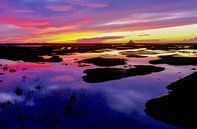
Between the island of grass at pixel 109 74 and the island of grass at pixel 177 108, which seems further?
the island of grass at pixel 109 74

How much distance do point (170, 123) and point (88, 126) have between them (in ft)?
17.4

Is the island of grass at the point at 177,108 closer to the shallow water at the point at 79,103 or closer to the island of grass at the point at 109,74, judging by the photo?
the shallow water at the point at 79,103

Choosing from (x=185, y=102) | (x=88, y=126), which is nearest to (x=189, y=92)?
(x=185, y=102)

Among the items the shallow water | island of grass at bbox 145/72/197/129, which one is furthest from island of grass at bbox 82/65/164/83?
island of grass at bbox 145/72/197/129

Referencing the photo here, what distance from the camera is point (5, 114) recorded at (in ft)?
69.3

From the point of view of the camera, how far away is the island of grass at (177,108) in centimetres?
1908

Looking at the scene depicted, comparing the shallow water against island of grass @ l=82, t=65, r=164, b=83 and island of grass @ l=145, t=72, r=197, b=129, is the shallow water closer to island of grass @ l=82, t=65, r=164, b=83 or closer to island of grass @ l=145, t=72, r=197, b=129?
island of grass @ l=145, t=72, r=197, b=129

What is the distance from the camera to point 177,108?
69.3 feet

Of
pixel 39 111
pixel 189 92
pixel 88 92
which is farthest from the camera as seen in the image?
pixel 88 92

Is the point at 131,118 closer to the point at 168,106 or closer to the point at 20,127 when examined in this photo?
the point at 168,106

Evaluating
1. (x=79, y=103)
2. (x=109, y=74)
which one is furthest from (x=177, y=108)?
(x=109, y=74)

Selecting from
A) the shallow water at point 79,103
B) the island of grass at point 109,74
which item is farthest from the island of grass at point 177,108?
the island of grass at point 109,74

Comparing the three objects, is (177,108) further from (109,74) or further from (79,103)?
(109,74)

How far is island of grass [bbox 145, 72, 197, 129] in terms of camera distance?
19.1m
